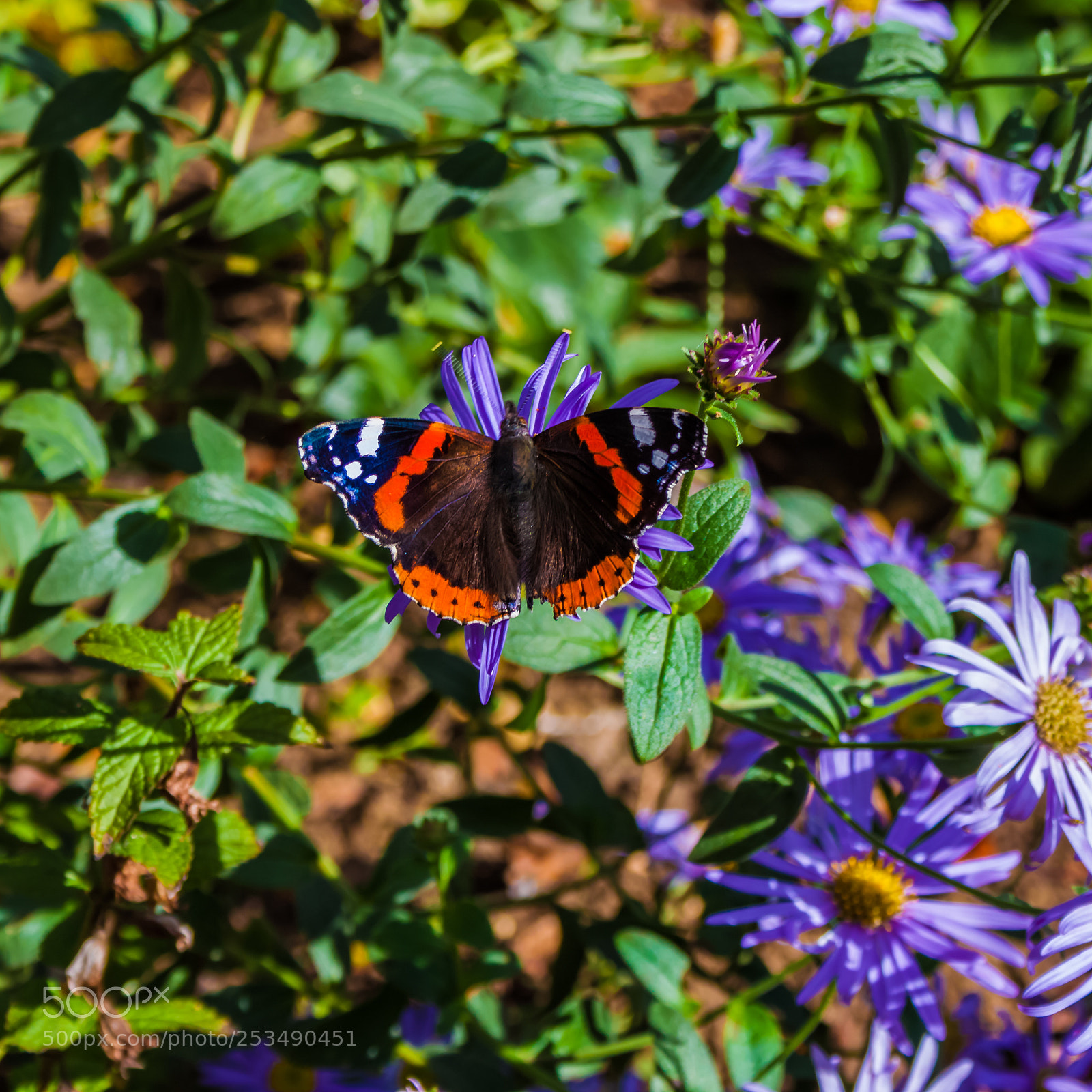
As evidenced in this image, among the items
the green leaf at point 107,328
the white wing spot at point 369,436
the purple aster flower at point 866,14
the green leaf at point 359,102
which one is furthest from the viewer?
the purple aster flower at point 866,14

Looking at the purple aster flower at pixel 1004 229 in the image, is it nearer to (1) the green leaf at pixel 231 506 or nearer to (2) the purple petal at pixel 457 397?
(2) the purple petal at pixel 457 397

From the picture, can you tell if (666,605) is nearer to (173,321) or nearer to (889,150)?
(889,150)

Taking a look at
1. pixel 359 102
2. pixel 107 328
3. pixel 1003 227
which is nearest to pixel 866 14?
pixel 1003 227

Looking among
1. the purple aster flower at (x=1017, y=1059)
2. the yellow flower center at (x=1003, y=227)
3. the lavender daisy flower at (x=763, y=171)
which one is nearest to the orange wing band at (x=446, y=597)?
the lavender daisy flower at (x=763, y=171)

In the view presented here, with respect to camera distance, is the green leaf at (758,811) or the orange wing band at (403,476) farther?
the green leaf at (758,811)

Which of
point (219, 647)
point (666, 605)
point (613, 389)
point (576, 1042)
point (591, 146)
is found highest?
point (591, 146)

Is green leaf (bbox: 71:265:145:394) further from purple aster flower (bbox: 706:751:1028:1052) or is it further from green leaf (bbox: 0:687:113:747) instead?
purple aster flower (bbox: 706:751:1028:1052)

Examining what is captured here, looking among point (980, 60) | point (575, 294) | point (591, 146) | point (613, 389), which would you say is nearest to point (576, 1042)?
point (613, 389)

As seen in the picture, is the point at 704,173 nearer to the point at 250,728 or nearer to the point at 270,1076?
the point at 250,728
